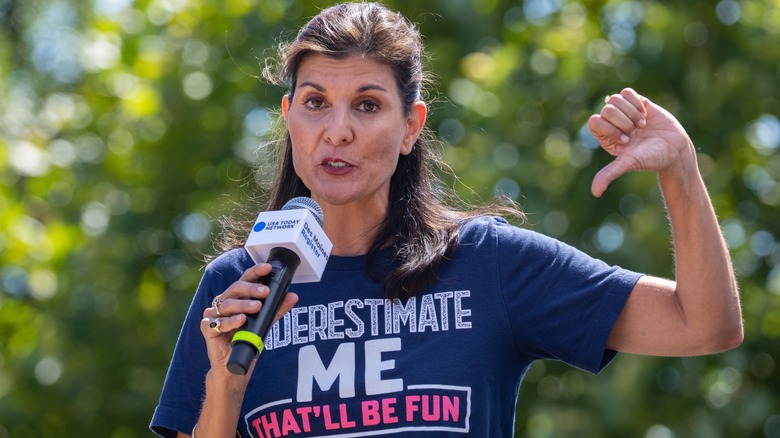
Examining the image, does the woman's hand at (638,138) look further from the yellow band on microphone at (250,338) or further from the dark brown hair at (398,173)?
the yellow band on microphone at (250,338)

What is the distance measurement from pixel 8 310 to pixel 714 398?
4245 mm

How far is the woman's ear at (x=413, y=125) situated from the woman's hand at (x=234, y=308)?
34.8 inches

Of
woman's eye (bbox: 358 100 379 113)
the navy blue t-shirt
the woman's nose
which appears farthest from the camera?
woman's eye (bbox: 358 100 379 113)

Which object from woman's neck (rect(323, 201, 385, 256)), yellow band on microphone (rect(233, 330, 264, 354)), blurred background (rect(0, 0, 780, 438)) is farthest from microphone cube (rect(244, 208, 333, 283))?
blurred background (rect(0, 0, 780, 438))

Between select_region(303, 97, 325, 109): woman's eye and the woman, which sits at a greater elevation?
select_region(303, 97, 325, 109): woman's eye

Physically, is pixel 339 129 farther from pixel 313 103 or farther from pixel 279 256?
pixel 279 256

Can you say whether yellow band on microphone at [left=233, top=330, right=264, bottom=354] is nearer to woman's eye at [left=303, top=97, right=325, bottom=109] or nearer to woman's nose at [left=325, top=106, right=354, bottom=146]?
woman's nose at [left=325, top=106, right=354, bottom=146]

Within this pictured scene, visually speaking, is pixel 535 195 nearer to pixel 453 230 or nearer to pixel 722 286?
pixel 453 230

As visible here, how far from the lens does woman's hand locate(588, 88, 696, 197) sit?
8.86 feet

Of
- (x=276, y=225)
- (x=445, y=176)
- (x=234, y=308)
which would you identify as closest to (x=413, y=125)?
(x=276, y=225)

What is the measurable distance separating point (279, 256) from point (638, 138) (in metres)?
0.81

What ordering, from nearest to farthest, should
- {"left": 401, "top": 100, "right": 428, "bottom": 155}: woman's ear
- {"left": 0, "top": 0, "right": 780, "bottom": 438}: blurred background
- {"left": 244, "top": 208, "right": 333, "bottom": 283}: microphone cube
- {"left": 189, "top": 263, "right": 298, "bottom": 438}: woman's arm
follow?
{"left": 189, "top": 263, "right": 298, "bottom": 438}: woman's arm < {"left": 244, "top": 208, "right": 333, "bottom": 283}: microphone cube < {"left": 401, "top": 100, "right": 428, "bottom": 155}: woman's ear < {"left": 0, "top": 0, "right": 780, "bottom": 438}: blurred background

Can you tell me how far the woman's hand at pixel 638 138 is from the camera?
2.70 metres

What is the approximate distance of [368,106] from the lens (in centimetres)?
319
